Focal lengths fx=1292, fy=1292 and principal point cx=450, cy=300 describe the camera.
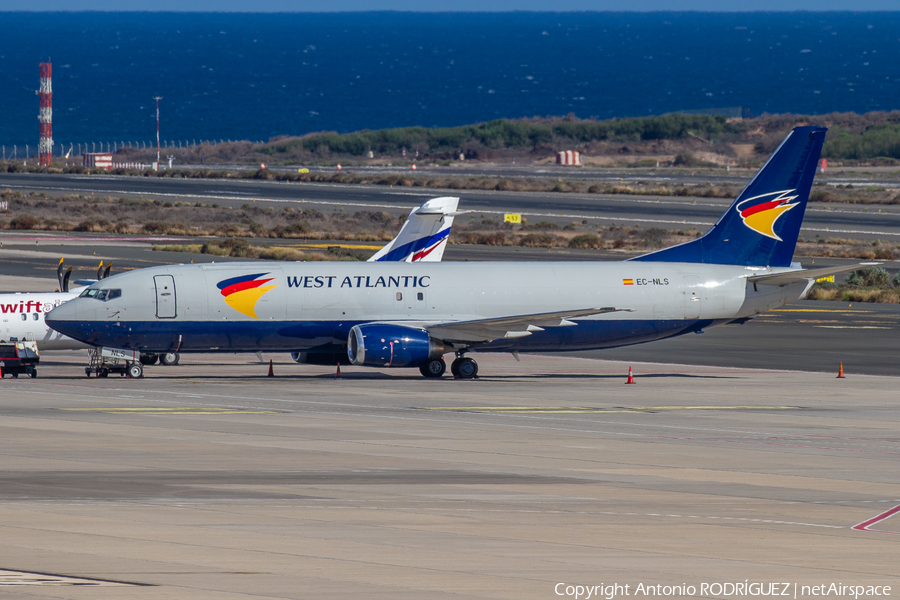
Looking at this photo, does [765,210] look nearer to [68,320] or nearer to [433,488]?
[68,320]

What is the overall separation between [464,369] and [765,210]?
12.7m

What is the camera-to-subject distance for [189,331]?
141 ft

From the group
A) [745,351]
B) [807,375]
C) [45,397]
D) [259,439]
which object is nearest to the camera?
[259,439]

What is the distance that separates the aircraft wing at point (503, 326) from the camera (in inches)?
1710

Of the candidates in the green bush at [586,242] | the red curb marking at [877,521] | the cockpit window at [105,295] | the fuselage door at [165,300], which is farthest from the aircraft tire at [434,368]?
the green bush at [586,242]

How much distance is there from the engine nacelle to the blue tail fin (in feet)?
30.4

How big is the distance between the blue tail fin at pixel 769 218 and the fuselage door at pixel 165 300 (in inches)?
662

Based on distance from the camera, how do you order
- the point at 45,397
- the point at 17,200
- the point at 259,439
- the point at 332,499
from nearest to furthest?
the point at 332,499 → the point at 259,439 → the point at 45,397 → the point at 17,200

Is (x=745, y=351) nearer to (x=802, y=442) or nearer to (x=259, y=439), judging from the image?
(x=802, y=442)

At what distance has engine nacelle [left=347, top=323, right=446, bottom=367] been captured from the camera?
1667 inches

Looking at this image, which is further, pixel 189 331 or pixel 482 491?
pixel 189 331

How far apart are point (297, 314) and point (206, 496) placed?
66.3ft

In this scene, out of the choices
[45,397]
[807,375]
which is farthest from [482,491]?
[807,375]

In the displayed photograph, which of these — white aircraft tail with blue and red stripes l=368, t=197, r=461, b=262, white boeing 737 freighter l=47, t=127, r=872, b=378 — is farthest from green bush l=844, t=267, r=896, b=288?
white boeing 737 freighter l=47, t=127, r=872, b=378
